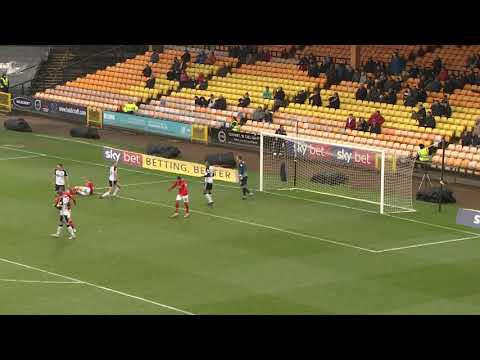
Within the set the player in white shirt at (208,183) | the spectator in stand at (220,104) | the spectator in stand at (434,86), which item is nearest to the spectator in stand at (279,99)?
the spectator in stand at (220,104)

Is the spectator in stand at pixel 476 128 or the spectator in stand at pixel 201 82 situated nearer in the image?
the spectator in stand at pixel 476 128

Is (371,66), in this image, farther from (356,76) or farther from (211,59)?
(211,59)

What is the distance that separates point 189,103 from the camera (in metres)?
63.6

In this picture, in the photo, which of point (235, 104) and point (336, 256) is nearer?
point (336, 256)

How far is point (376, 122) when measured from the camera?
178 feet

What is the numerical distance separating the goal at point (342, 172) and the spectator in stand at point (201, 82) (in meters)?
16.3

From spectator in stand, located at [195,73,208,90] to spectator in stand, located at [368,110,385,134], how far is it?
13281 millimetres

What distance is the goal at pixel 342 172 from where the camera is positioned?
148ft

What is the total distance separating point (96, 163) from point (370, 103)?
13863mm

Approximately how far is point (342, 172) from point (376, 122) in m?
8.18

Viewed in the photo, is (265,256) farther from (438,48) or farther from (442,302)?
(438,48)

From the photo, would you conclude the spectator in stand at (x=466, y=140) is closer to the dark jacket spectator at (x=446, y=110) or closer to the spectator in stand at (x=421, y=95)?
the dark jacket spectator at (x=446, y=110)

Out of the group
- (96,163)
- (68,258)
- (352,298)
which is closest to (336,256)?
(352,298)

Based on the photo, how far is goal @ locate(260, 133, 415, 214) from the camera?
4506 cm
